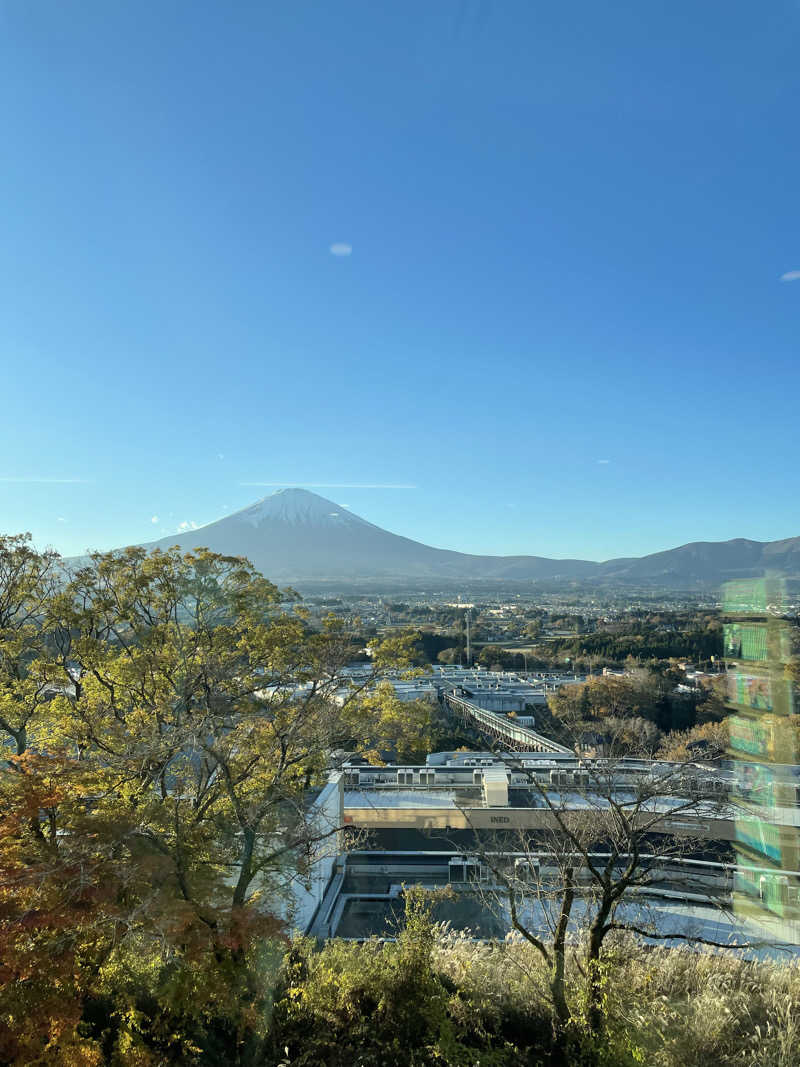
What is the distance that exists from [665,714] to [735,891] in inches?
361

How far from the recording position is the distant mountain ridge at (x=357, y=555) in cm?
3192

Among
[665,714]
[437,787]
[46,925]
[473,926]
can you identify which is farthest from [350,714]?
[665,714]

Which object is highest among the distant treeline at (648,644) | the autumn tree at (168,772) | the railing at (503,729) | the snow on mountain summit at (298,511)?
the snow on mountain summit at (298,511)

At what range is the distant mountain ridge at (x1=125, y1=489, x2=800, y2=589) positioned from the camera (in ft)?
105

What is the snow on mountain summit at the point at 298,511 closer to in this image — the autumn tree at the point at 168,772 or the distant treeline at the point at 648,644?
the distant treeline at the point at 648,644

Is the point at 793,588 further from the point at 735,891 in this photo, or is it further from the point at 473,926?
the point at 473,926

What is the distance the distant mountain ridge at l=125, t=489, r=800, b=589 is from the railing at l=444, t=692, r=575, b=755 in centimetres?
1112

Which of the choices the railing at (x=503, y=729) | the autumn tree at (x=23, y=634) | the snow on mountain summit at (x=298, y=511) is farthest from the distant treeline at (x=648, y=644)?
the snow on mountain summit at (x=298, y=511)

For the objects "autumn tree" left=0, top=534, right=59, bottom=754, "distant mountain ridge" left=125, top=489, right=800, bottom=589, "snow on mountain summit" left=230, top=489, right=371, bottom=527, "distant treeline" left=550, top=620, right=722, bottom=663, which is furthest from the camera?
"snow on mountain summit" left=230, top=489, right=371, bottom=527

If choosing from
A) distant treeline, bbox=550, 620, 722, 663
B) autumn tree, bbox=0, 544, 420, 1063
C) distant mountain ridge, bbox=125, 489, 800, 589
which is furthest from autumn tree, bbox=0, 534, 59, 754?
distant mountain ridge, bbox=125, 489, 800, 589

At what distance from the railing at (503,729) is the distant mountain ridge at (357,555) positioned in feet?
36.5

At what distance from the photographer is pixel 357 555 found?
50.7 metres

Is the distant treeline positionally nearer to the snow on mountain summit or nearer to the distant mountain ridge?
the distant mountain ridge

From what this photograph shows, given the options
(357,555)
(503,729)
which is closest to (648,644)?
(503,729)
